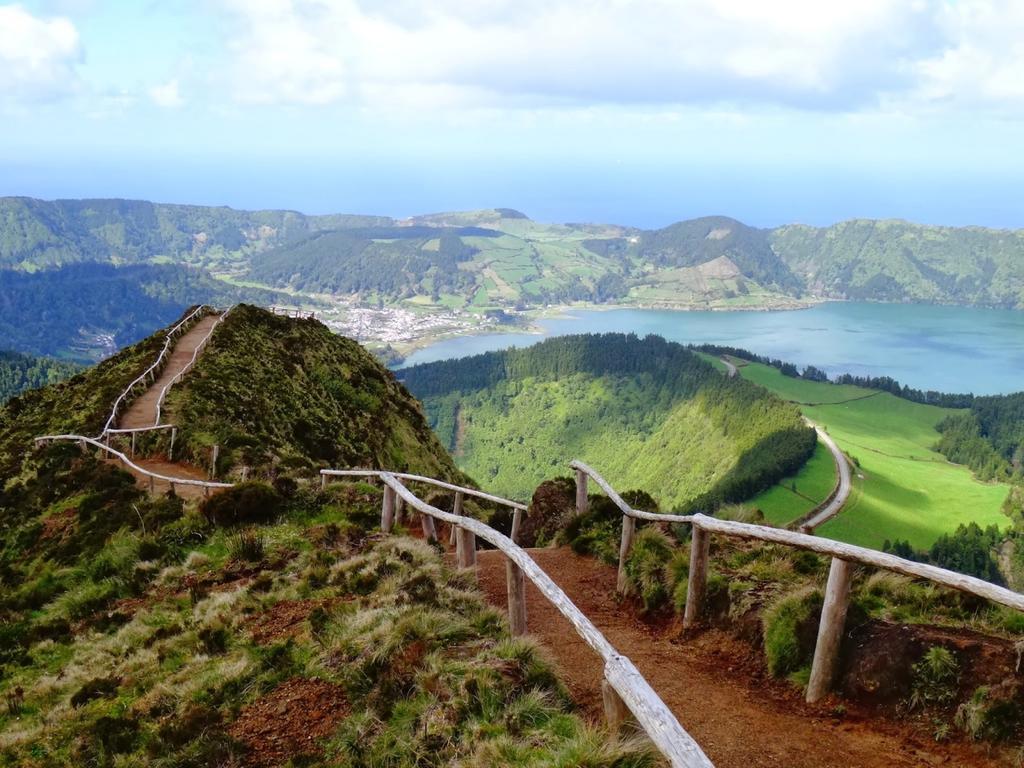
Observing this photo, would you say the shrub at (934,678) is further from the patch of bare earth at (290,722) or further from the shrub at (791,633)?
the patch of bare earth at (290,722)

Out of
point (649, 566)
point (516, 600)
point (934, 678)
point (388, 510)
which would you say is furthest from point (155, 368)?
point (934, 678)

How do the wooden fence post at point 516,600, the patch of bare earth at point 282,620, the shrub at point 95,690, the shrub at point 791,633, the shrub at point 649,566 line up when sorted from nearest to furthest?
the shrub at point 791,633 → the wooden fence post at point 516,600 → the shrub at point 95,690 → the patch of bare earth at point 282,620 → the shrub at point 649,566

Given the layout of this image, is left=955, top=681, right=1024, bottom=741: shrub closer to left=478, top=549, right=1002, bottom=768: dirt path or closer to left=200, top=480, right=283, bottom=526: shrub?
left=478, top=549, right=1002, bottom=768: dirt path

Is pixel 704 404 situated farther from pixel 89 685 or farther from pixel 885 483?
pixel 89 685

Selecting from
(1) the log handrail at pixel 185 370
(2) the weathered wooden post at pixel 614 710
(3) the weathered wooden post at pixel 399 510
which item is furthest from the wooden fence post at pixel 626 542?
(1) the log handrail at pixel 185 370

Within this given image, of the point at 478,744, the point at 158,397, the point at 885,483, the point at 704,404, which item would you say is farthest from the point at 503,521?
the point at 704,404

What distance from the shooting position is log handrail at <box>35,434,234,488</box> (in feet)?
63.4

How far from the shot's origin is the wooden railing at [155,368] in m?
28.2

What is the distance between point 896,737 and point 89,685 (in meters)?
10.5

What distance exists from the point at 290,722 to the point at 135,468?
17.4 m

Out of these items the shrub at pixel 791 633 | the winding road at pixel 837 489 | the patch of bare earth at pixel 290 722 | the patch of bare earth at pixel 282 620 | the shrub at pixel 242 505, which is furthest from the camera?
the winding road at pixel 837 489

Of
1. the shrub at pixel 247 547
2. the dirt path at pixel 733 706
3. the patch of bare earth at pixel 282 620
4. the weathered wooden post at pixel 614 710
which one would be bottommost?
the shrub at pixel 247 547

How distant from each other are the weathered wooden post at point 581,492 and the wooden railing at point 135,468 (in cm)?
916

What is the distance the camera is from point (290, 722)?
7703 mm
